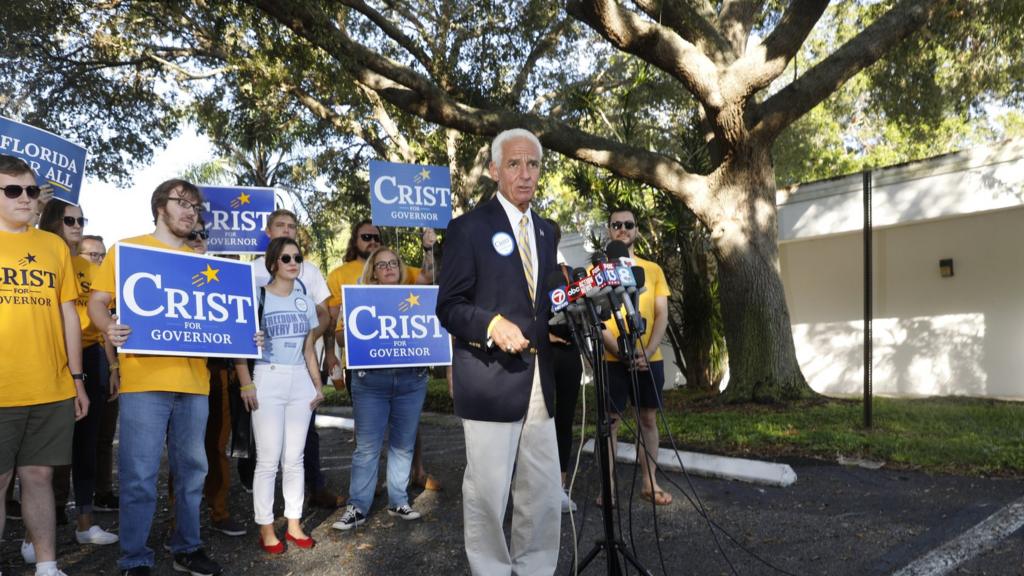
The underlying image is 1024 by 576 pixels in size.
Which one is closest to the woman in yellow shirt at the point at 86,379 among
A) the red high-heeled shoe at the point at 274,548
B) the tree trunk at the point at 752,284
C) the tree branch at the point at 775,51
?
the red high-heeled shoe at the point at 274,548

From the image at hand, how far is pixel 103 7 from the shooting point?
1305 centimetres

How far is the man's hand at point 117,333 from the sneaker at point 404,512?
7.33 feet

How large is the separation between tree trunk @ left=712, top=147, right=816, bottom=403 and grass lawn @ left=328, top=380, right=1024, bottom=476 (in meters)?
0.50

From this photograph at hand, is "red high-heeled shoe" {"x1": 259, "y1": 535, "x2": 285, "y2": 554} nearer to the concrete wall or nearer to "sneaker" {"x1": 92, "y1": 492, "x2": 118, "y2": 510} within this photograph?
"sneaker" {"x1": 92, "y1": 492, "x2": 118, "y2": 510}

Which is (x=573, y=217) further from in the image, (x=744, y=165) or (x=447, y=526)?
(x=447, y=526)

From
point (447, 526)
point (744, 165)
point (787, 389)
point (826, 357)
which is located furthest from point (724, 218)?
point (447, 526)

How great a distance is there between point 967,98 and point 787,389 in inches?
276

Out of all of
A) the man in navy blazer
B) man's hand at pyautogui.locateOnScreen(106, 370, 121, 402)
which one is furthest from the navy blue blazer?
man's hand at pyautogui.locateOnScreen(106, 370, 121, 402)

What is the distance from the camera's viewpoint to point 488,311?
9.71ft

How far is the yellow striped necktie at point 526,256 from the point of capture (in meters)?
3.19

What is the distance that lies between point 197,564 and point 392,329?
2.16 m

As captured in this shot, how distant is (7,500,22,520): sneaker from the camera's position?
5516 mm

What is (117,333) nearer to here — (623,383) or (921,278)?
(623,383)

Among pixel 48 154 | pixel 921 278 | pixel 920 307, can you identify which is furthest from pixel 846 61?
pixel 48 154
